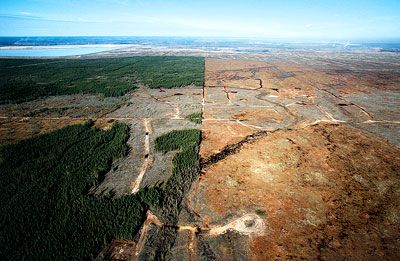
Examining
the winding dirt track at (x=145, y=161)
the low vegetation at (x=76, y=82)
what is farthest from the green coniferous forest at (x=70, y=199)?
the low vegetation at (x=76, y=82)

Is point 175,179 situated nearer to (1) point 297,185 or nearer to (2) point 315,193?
(1) point 297,185

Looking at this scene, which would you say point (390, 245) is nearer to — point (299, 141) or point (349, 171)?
point (349, 171)

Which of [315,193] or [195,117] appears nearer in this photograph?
[315,193]

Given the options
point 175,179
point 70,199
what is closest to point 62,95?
point 70,199

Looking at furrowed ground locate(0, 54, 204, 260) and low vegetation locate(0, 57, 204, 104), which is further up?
low vegetation locate(0, 57, 204, 104)

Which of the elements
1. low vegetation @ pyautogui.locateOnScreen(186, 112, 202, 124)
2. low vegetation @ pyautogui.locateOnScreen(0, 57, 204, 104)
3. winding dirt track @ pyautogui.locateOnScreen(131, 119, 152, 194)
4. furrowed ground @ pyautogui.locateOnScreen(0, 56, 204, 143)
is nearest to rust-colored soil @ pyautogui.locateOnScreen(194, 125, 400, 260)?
winding dirt track @ pyautogui.locateOnScreen(131, 119, 152, 194)

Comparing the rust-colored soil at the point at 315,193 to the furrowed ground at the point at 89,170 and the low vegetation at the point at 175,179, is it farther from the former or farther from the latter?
the furrowed ground at the point at 89,170

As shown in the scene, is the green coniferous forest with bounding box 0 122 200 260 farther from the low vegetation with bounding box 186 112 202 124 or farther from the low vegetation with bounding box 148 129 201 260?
the low vegetation with bounding box 186 112 202 124

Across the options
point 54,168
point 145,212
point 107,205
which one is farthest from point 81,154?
point 145,212
